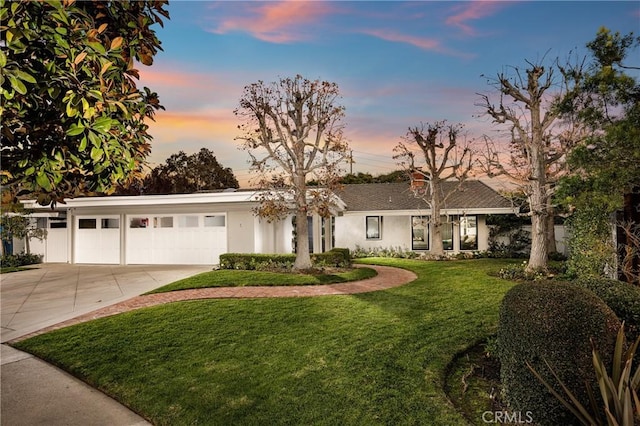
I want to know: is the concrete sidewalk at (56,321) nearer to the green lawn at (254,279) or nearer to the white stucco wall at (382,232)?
the green lawn at (254,279)

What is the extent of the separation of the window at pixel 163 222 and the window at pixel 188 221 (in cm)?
50

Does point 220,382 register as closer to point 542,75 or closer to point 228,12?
point 228,12

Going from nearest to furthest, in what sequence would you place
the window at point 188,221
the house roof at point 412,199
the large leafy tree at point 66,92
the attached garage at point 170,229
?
the large leafy tree at point 66,92 → the attached garage at point 170,229 → the window at point 188,221 → the house roof at point 412,199

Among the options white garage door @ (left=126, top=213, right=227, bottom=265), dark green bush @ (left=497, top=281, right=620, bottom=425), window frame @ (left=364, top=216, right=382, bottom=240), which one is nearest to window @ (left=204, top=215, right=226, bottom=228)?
white garage door @ (left=126, top=213, right=227, bottom=265)

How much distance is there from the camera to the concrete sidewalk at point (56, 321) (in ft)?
15.9

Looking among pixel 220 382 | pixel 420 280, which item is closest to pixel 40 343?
pixel 220 382

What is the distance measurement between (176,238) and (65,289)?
6.17 meters

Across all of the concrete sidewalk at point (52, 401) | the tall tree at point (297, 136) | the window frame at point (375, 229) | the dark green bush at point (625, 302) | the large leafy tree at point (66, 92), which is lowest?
the concrete sidewalk at point (52, 401)

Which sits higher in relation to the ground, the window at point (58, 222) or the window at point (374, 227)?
the window at point (58, 222)

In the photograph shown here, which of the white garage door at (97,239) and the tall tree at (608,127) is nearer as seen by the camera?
the tall tree at (608,127)

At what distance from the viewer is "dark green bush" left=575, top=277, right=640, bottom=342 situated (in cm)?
487

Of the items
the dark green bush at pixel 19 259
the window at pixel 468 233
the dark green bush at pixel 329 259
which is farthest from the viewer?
the window at pixel 468 233

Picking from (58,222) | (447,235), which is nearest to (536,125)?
(447,235)

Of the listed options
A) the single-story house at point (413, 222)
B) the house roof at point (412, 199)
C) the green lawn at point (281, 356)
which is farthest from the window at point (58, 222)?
the green lawn at point (281, 356)
